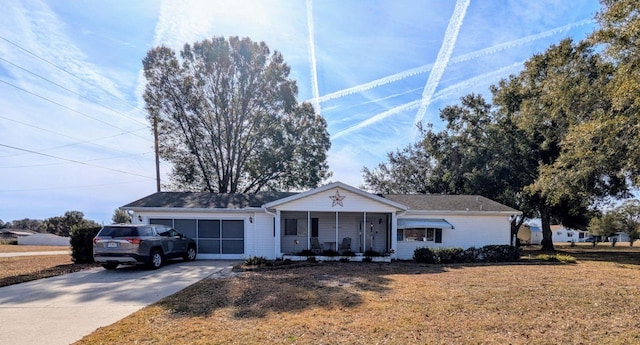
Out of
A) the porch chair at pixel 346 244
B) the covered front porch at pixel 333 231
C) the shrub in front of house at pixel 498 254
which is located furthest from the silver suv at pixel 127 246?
the shrub in front of house at pixel 498 254

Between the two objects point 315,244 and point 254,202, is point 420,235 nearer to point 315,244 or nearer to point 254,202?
point 315,244

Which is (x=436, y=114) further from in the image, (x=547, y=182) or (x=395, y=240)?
(x=395, y=240)

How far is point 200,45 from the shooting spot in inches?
998

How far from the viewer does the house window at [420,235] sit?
1752 cm

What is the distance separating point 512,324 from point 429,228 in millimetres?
12110

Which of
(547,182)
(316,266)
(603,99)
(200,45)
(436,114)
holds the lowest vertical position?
(316,266)

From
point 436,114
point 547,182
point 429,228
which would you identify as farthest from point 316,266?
point 436,114

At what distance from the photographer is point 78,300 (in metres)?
7.57

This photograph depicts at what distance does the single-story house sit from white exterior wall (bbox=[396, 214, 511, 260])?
0.05 meters

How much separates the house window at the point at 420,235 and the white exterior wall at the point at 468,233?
0.50 ft

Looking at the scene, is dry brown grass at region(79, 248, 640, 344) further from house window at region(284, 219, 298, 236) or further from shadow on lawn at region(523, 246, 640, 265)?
shadow on lawn at region(523, 246, 640, 265)

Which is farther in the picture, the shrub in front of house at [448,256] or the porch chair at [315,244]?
the porch chair at [315,244]

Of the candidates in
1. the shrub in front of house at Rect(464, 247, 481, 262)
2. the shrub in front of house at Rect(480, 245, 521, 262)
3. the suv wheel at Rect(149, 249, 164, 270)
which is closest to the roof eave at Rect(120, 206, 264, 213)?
the suv wheel at Rect(149, 249, 164, 270)

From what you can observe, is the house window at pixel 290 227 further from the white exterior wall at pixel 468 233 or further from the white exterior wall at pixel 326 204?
the white exterior wall at pixel 468 233
